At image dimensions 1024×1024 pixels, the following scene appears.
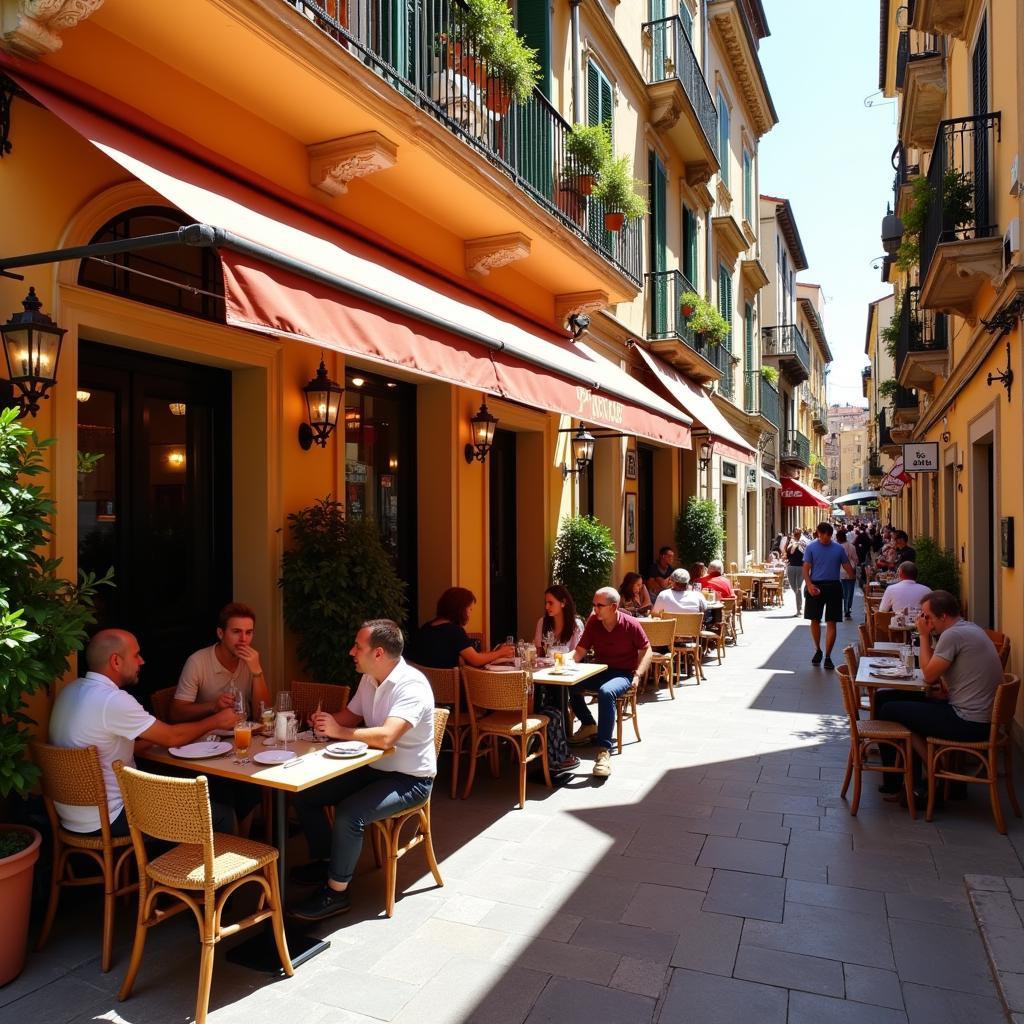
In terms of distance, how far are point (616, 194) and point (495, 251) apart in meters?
2.64

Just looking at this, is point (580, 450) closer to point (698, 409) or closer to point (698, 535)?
point (698, 409)

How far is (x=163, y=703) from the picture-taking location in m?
4.83

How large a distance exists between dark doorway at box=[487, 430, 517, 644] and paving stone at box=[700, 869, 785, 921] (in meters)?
5.03

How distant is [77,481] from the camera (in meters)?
4.45

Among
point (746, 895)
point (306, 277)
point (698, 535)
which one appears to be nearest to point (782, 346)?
point (698, 535)

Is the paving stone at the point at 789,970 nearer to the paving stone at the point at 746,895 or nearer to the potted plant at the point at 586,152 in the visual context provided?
the paving stone at the point at 746,895

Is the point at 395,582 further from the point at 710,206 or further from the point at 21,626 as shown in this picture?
the point at 710,206

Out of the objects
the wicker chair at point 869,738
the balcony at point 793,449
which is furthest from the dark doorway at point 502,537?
the balcony at point 793,449

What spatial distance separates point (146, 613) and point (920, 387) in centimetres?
1406

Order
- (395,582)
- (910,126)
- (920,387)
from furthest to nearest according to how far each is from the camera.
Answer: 1. (920,387)
2. (910,126)
3. (395,582)

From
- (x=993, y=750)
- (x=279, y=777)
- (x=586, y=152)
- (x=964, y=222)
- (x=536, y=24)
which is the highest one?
(x=536, y=24)

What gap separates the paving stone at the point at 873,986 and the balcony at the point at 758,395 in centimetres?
1852

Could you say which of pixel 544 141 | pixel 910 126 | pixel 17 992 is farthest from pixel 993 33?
pixel 17 992

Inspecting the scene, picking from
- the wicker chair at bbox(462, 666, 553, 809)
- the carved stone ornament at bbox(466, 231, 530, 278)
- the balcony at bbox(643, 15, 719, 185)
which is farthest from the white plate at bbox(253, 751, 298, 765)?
the balcony at bbox(643, 15, 719, 185)
